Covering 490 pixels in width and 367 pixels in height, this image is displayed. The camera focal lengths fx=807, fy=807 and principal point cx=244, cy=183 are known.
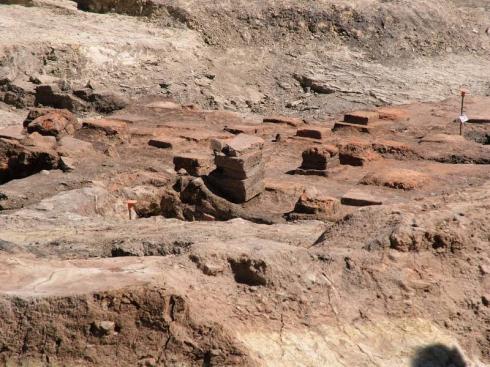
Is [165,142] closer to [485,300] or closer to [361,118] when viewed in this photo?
[361,118]

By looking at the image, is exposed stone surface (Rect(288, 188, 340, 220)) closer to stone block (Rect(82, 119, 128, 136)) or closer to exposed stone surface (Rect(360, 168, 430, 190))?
exposed stone surface (Rect(360, 168, 430, 190))

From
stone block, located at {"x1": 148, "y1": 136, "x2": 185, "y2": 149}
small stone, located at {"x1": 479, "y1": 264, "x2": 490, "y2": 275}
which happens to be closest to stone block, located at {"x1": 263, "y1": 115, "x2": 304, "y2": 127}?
stone block, located at {"x1": 148, "y1": 136, "x2": 185, "y2": 149}

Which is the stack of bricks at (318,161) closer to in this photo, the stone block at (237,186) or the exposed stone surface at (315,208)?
the stone block at (237,186)

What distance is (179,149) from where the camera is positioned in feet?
35.0

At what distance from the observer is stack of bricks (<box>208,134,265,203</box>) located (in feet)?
28.7

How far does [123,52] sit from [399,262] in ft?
36.7

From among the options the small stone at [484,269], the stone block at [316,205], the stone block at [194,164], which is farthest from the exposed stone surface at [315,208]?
the small stone at [484,269]

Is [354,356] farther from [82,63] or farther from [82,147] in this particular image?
[82,63]

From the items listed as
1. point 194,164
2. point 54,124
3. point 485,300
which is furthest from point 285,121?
point 485,300

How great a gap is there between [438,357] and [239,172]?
4.62 meters

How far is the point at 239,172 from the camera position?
28.7 ft

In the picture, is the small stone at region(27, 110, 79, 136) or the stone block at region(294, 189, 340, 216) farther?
the small stone at region(27, 110, 79, 136)

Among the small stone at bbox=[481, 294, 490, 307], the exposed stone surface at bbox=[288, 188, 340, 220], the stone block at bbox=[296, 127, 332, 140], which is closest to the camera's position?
the small stone at bbox=[481, 294, 490, 307]

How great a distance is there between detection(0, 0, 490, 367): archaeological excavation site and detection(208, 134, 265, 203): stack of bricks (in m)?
0.03
